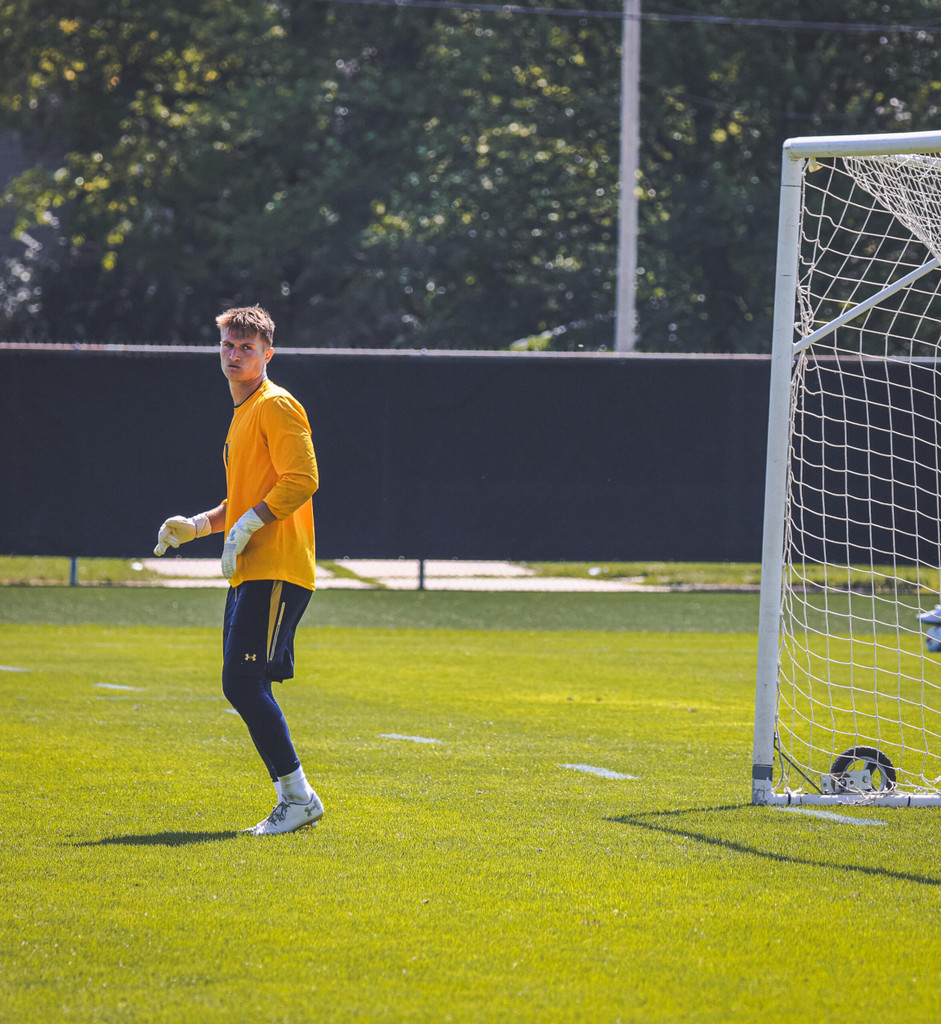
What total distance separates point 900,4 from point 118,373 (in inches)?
629

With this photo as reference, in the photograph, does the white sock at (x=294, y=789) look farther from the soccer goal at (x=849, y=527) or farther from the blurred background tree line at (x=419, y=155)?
the blurred background tree line at (x=419, y=155)

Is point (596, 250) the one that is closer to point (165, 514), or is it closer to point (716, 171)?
point (716, 171)

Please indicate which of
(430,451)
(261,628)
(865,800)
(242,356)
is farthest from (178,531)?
(430,451)

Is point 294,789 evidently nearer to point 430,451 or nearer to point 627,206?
point 430,451

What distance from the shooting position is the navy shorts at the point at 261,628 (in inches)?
227

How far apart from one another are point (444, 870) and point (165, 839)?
46.9 inches

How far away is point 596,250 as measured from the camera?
79.8 feet

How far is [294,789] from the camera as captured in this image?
5828 mm

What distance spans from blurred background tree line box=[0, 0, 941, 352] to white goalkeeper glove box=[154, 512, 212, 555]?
1782 centimetres

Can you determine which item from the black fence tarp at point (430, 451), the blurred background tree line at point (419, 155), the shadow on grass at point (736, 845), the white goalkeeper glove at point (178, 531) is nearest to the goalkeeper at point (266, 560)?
the white goalkeeper glove at point (178, 531)

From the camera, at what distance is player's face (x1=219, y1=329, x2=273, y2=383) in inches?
234

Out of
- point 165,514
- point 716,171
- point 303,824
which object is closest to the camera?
point 303,824

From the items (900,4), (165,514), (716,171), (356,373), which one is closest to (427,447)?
(356,373)

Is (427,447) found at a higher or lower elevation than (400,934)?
higher
